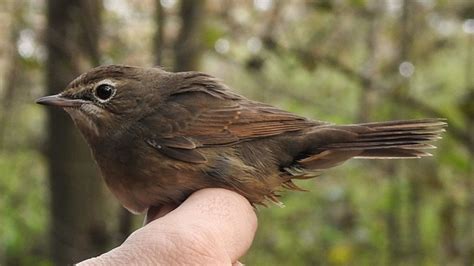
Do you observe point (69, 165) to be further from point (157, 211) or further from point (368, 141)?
point (368, 141)

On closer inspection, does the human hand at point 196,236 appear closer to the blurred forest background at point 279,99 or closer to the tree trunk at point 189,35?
the blurred forest background at point 279,99

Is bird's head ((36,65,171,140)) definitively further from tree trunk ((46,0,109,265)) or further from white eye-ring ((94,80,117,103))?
tree trunk ((46,0,109,265))

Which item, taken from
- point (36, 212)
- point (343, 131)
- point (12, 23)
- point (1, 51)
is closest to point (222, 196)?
point (343, 131)

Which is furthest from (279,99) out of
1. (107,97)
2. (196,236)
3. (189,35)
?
(196,236)

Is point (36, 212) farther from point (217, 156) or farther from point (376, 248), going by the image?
point (217, 156)

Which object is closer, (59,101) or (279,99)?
(59,101)

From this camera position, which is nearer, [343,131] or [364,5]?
[343,131]
